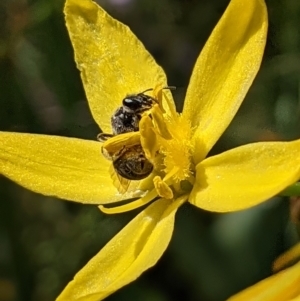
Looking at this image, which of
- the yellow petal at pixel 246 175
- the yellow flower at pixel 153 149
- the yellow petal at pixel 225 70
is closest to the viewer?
the yellow petal at pixel 246 175

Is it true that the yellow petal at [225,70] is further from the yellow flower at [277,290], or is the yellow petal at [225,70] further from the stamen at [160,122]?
the yellow flower at [277,290]

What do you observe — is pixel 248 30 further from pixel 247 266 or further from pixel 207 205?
pixel 247 266

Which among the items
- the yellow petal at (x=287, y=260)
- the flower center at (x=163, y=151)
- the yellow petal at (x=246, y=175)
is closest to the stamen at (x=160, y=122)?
the flower center at (x=163, y=151)

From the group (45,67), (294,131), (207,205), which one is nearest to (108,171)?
(207,205)

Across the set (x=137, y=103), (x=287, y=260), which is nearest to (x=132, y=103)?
(x=137, y=103)

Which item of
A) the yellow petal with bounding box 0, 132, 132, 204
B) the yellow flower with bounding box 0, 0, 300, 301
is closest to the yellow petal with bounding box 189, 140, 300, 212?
the yellow flower with bounding box 0, 0, 300, 301

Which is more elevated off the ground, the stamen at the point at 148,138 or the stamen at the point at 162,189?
the stamen at the point at 148,138

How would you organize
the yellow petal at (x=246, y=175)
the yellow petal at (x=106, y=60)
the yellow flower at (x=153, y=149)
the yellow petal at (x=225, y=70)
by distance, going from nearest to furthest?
→ the yellow petal at (x=246, y=175) → the yellow flower at (x=153, y=149) → the yellow petal at (x=225, y=70) → the yellow petal at (x=106, y=60)

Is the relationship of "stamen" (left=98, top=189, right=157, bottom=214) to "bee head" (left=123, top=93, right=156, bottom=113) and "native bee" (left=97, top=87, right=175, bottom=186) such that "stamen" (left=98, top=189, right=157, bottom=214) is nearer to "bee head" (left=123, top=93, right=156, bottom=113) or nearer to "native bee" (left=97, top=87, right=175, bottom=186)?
"native bee" (left=97, top=87, right=175, bottom=186)

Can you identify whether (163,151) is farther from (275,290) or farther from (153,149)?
(275,290)
